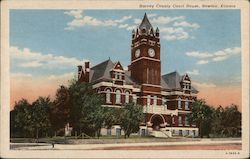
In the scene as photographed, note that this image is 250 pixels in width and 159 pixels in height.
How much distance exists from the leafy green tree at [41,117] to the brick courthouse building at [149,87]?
360 millimetres

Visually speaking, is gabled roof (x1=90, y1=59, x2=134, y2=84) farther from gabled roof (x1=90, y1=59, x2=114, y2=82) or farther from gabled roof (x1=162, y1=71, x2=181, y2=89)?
gabled roof (x1=162, y1=71, x2=181, y2=89)

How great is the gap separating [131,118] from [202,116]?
0.63 metres

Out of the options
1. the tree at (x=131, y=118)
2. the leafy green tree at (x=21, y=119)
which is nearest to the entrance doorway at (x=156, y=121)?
the tree at (x=131, y=118)

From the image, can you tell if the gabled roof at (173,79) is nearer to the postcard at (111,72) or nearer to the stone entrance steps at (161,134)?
the postcard at (111,72)

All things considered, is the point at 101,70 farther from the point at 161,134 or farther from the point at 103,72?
the point at 161,134

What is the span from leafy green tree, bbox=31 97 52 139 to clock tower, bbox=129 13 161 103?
80 centimetres

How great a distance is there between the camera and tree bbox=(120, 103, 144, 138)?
423 centimetres

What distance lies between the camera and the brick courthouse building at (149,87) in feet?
13.9

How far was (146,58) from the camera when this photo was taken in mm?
4387

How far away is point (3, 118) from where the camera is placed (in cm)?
404

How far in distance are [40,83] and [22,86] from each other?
15 cm

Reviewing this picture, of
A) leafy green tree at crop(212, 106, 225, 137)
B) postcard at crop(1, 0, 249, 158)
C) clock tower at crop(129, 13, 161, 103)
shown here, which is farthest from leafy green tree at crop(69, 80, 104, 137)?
leafy green tree at crop(212, 106, 225, 137)

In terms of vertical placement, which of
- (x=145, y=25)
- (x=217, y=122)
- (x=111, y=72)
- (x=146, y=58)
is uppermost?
(x=145, y=25)

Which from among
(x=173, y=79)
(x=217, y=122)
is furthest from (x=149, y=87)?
(x=217, y=122)
